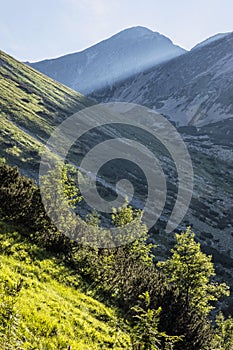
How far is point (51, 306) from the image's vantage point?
11.9 metres

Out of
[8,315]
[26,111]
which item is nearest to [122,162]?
[26,111]

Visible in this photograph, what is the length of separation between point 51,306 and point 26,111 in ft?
267

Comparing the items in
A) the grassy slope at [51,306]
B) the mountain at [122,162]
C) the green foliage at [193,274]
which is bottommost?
the grassy slope at [51,306]

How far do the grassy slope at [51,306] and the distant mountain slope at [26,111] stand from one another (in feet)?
125

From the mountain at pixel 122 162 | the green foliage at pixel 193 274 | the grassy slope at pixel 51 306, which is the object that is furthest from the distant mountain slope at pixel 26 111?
the grassy slope at pixel 51 306

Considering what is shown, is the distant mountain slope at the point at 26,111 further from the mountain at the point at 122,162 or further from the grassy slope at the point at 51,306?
the grassy slope at the point at 51,306

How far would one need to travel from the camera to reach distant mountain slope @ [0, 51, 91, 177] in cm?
5953

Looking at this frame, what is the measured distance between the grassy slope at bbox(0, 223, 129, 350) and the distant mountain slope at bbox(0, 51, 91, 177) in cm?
3822

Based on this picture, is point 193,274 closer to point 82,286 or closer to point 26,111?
point 82,286

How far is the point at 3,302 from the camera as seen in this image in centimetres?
966

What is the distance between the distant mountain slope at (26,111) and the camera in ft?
195

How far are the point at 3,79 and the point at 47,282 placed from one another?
10245cm

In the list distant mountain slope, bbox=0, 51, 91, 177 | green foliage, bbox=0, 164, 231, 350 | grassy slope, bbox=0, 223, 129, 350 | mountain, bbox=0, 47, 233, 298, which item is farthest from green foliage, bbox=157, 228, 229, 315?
distant mountain slope, bbox=0, 51, 91, 177

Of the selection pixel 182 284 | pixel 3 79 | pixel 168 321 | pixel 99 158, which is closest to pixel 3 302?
pixel 168 321
